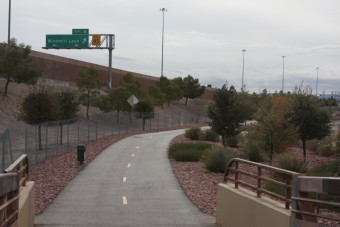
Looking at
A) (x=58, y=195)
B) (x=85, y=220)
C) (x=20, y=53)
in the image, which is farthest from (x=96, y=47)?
(x=85, y=220)

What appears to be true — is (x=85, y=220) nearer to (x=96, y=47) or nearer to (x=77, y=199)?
(x=77, y=199)

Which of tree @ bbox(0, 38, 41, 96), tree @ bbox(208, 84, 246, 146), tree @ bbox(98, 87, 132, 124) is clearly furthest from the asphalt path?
tree @ bbox(98, 87, 132, 124)

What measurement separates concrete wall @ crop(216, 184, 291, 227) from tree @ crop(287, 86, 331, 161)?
80.1 ft

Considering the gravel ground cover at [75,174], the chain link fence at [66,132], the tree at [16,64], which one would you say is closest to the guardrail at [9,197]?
the gravel ground cover at [75,174]

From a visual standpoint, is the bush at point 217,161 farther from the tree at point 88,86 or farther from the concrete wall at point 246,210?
the tree at point 88,86

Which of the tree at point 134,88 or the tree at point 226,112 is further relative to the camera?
the tree at point 134,88

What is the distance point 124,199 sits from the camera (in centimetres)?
1628

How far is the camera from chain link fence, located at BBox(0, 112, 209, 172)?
2232 cm

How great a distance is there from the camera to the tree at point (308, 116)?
35.7 meters

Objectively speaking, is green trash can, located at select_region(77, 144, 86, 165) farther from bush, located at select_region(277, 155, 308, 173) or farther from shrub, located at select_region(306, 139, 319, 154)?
shrub, located at select_region(306, 139, 319, 154)

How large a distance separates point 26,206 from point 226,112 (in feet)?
91.8

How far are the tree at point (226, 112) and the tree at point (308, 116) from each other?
11.9 ft

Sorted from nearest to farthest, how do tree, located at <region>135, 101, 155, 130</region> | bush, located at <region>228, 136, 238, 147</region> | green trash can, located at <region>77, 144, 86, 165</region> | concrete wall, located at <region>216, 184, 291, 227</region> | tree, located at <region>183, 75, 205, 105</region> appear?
concrete wall, located at <region>216, 184, 291, 227</region>, green trash can, located at <region>77, 144, 86, 165</region>, bush, located at <region>228, 136, 238, 147</region>, tree, located at <region>135, 101, 155, 130</region>, tree, located at <region>183, 75, 205, 105</region>

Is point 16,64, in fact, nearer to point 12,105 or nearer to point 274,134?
point 12,105
